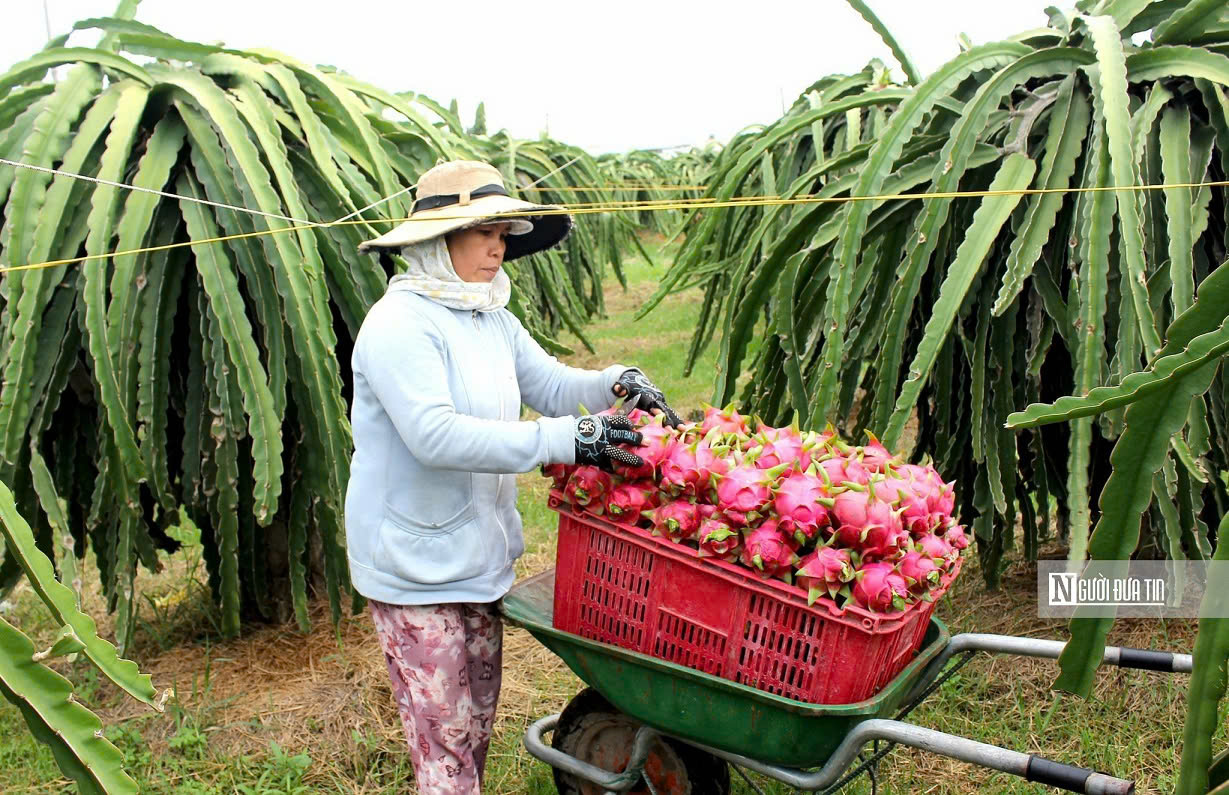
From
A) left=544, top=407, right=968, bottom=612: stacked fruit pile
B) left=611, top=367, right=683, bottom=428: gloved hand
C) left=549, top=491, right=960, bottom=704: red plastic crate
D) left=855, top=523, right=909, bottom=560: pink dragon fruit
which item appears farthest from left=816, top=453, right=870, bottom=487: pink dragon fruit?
left=611, top=367, right=683, bottom=428: gloved hand

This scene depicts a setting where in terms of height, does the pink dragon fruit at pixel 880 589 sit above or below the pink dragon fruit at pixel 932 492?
below

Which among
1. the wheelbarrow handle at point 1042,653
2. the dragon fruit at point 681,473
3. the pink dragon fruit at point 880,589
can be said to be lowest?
the wheelbarrow handle at point 1042,653

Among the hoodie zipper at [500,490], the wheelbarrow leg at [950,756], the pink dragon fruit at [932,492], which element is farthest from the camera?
the hoodie zipper at [500,490]

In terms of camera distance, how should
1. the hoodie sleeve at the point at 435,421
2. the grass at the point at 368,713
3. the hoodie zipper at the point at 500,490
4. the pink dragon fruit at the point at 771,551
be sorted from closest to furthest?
the pink dragon fruit at the point at 771,551 → the hoodie sleeve at the point at 435,421 → the hoodie zipper at the point at 500,490 → the grass at the point at 368,713

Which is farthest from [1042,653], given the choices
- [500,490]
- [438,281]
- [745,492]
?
[438,281]

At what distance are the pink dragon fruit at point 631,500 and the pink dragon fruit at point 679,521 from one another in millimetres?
47

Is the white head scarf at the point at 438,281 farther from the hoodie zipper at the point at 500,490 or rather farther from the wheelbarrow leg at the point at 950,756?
the wheelbarrow leg at the point at 950,756

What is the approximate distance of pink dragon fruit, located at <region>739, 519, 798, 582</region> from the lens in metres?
1.75

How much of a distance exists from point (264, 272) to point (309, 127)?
0.46 m

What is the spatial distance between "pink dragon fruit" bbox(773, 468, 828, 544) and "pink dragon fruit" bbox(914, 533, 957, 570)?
0.17m

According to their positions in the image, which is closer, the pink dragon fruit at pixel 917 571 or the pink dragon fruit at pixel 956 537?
the pink dragon fruit at pixel 917 571

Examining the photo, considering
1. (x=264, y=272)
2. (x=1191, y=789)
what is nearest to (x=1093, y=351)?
(x=1191, y=789)

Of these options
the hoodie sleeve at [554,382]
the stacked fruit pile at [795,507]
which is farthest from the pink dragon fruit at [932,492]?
the hoodie sleeve at [554,382]

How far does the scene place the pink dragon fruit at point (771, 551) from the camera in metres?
1.75
